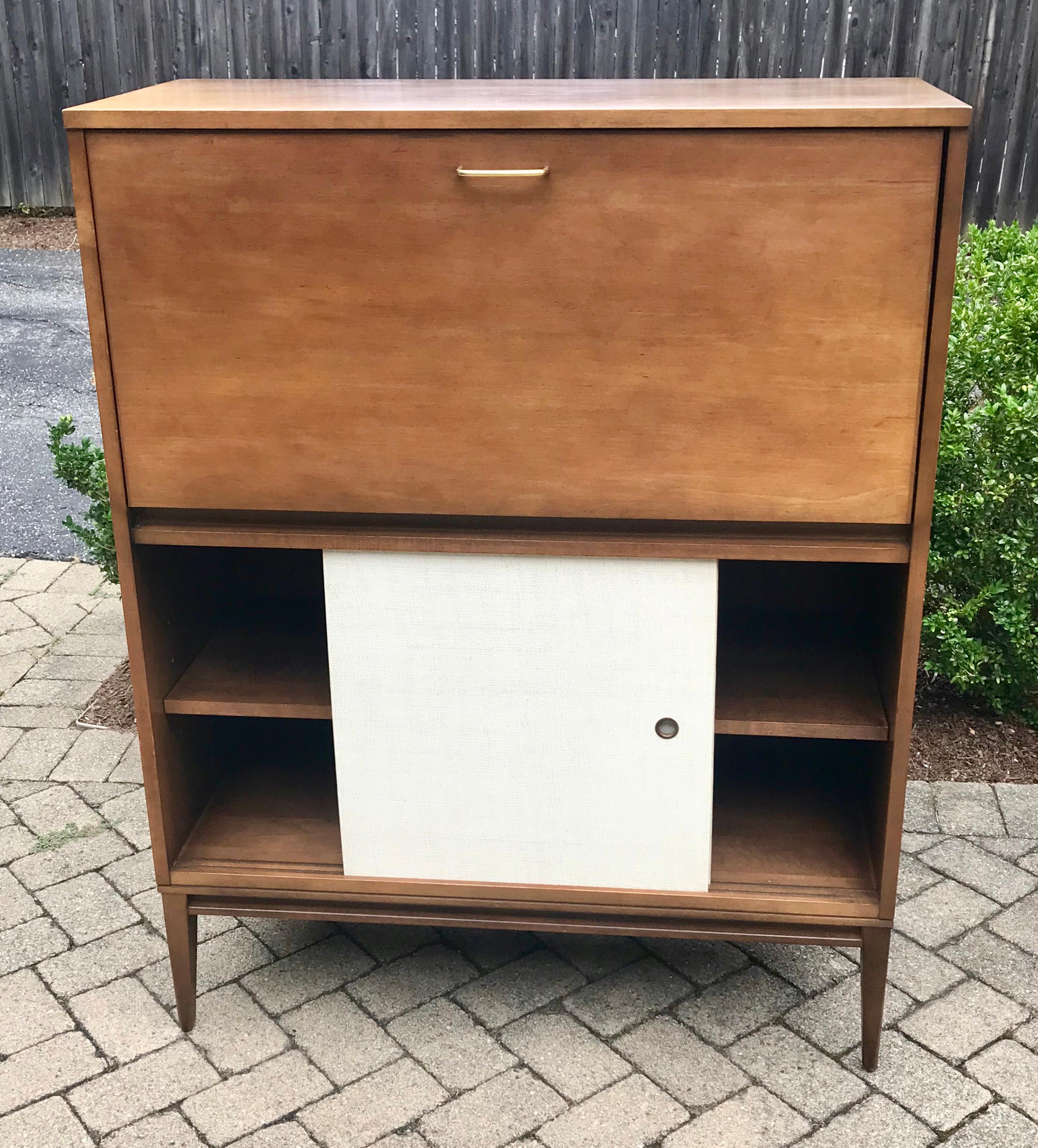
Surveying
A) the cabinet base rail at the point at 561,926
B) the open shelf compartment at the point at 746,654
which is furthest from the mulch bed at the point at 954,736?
the cabinet base rail at the point at 561,926

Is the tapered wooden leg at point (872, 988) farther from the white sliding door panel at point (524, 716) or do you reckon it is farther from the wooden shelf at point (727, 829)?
the white sliding door panel at point (524, 716)


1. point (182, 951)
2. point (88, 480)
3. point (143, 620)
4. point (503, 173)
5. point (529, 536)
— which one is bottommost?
point (182, 951)

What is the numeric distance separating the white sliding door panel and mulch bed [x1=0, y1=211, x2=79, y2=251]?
6.96 m

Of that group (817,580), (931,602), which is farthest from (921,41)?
Result: (817,580)

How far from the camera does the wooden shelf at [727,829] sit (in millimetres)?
2215

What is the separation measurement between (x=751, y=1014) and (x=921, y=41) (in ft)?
22.5

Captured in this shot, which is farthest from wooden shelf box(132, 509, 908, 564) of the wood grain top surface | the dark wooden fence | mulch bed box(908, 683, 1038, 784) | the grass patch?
the dark wooden fence

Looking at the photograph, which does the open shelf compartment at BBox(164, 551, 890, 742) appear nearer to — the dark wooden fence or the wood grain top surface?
the wood grain top surface

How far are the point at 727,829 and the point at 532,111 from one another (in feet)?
4.43

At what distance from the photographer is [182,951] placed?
7.62ft

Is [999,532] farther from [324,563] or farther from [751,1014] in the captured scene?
[324,563]

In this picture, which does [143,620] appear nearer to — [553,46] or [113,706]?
[113,706]

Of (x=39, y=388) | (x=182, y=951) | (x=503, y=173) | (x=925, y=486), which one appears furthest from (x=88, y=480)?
(x=39, y=388)

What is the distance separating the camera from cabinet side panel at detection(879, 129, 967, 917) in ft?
5.62
